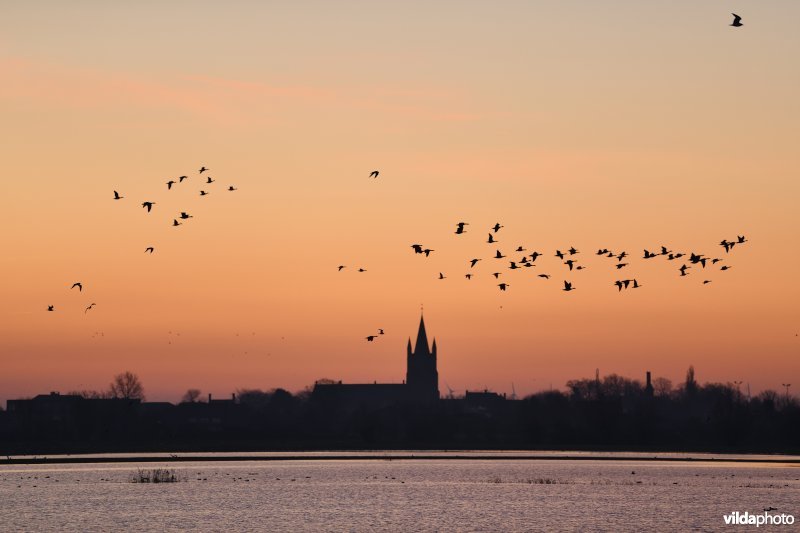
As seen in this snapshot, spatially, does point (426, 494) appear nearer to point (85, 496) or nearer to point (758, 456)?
point (85, 496)

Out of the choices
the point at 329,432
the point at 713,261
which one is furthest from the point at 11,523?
the point at 329,432

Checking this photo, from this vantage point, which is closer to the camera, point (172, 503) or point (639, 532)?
point (639, 532)

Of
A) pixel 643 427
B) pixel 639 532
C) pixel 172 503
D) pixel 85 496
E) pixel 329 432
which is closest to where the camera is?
pixel 639 532

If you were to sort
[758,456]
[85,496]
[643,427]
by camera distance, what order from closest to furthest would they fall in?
[85,496] → [758,456] → [643,427]

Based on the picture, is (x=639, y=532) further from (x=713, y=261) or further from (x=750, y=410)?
(x=750, y=410)

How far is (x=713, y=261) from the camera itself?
7031 cm

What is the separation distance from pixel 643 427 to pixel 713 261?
90548 millimetres

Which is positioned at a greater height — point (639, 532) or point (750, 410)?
point (750, 410)

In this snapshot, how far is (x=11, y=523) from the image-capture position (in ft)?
238

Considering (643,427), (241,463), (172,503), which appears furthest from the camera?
(643,427)

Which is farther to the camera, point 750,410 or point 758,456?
point 750,410

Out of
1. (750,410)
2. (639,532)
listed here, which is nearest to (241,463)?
(750,410)

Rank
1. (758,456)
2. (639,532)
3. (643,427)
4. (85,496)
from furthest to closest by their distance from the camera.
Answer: (643,427)
(758,456)
(85,496)
(639,532)

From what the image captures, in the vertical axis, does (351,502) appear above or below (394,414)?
below
